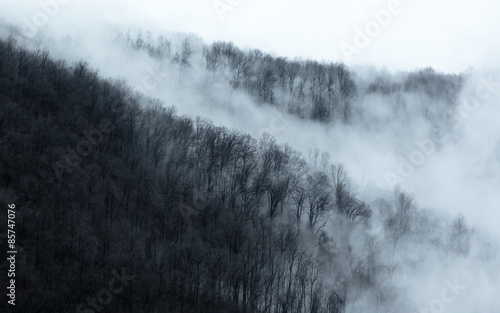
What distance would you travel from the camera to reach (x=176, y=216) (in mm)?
75000

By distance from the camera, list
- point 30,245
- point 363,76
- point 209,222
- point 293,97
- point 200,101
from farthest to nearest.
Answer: point 363,76 → point 293,97 → point 200,101 → point 209,222 → point 30,245

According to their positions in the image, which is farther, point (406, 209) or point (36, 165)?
point (406, 209)

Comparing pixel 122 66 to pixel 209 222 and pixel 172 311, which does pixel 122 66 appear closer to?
pixel 209 222

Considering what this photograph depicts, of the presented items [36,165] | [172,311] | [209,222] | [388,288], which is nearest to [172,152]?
[209,222]

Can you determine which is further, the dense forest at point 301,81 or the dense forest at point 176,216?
the dense forest at point 301,81

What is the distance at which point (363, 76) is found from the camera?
127688 mm

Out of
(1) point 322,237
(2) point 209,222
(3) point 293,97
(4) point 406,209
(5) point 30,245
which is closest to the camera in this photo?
(5) point 30,245

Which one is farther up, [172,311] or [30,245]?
[30,245]

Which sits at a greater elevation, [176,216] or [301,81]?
[301,81]

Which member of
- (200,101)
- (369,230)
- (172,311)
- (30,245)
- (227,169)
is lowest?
(172,311)

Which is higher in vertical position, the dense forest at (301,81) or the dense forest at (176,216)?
the dense forest at (301,81)

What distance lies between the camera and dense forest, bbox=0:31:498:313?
6241 centimetres

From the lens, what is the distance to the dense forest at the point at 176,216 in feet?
205

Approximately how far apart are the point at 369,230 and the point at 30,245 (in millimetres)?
47345
